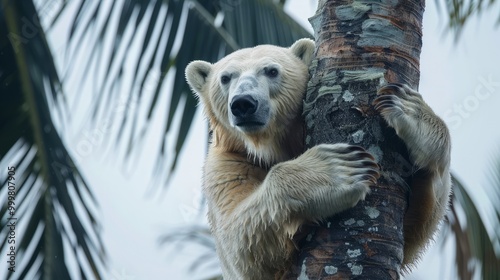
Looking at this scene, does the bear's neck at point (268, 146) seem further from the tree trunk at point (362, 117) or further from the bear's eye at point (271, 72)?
the tree trunk at point (362, 117)

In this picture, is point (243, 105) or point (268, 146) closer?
point (243, 105)

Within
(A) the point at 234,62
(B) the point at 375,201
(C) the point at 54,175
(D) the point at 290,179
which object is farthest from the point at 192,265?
(B) the point at 375,201

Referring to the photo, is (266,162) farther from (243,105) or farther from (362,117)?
(362,117)

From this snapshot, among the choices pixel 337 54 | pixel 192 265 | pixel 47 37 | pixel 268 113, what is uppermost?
pixel 47 37

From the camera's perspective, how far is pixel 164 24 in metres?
8.36

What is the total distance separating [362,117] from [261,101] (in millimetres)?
1319

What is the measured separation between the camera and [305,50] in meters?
5.84

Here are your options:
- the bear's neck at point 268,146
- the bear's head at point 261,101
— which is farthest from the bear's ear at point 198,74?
the bear's neck at point 268,146

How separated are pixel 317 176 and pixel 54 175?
390 centimetres

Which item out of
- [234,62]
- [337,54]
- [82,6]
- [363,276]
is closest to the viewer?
[363,276]

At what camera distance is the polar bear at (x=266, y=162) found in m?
4.24

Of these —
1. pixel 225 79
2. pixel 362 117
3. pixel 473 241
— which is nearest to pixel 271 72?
pixel 225 79

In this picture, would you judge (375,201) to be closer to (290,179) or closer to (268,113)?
(290,179)

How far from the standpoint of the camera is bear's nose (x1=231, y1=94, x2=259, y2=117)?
5086mm
